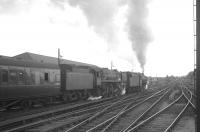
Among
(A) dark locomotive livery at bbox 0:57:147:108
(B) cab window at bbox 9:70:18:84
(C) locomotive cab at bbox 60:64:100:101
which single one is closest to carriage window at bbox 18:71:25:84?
(A) dark locomotive livery at bbox 0:57:147:108

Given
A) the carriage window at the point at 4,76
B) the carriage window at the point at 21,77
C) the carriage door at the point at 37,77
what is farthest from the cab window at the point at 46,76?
the carriage window at the point at 4,76

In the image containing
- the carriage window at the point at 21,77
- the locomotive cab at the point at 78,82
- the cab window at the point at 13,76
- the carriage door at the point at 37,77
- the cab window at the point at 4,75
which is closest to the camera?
the cab window at the point at 4,75

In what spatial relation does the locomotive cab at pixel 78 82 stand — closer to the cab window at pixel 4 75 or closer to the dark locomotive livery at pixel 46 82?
the dark locomotive livery at pixel 46 82

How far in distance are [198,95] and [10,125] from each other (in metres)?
7.93

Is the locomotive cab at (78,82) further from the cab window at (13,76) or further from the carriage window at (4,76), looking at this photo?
the carriage window at (4,76)

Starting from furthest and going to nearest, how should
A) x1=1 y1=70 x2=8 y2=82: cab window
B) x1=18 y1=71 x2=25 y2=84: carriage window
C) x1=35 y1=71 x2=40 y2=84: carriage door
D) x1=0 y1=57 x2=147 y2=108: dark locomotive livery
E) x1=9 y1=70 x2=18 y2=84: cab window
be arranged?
x1=35 y1=71 x2=40 y2=84: carriage door → x1=18 y1=71 x2=25 y2=84: carriage window → x1=9 y1=70 x2=18 y2=84: cab window → x1=0 y1=57 x2=147 y2=108: dark locomotive livery → x1=1 y1=70 x2=8 y2=82: cab window

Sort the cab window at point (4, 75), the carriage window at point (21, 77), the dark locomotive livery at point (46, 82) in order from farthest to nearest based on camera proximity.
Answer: the carriage window at point (21, 77)
the dark locomotive livery at point (46, 82)
the cab window at point (4, 75)

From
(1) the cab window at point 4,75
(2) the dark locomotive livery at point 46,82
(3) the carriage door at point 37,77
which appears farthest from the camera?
(3) the carriage door at point 37,77

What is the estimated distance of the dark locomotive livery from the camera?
49.2 ft

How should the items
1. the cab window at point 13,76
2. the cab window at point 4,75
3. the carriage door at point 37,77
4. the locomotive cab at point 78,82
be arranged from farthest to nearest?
the locomotive cab at point 78,82 < the carriage door at point 37,77 < the cab window at point 13,76 < the cab window at point 4,75

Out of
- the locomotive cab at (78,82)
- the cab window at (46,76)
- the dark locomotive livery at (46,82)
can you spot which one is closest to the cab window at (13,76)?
the dark locomotive livery at (46,82)

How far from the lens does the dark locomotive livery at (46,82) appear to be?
49.2 feet

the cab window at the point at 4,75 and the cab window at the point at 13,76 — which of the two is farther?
the cab window at the point at 13,76

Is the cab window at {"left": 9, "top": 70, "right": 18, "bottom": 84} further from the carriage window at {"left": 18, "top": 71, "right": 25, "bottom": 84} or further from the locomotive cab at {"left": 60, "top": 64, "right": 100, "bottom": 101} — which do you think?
the locomotive cab at {"left": 60, "top": 64, "right": 100, "bottom": 101}
